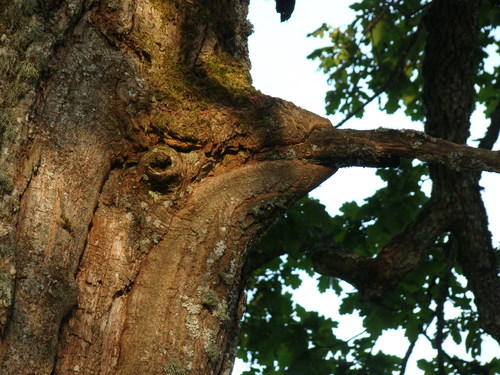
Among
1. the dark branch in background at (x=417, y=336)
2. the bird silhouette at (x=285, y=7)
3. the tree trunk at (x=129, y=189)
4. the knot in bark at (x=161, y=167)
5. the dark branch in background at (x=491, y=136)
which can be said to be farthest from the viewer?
the dark branch in background at (x=491, y=136)

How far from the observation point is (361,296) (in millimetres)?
4902

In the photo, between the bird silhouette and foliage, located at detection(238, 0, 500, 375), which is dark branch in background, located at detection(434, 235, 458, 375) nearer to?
foliage, located at detection(238, 0, 500, 375)

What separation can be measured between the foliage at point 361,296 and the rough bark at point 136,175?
2081mm

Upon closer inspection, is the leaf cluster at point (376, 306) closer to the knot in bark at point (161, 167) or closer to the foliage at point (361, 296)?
the foliage at point (361, 296)

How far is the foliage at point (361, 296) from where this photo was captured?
A: 4836 mm

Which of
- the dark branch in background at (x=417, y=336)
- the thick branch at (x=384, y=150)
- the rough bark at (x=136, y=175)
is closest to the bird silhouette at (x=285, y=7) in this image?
the rough bark at (x=136, y=175)

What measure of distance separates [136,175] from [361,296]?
3.07 metres

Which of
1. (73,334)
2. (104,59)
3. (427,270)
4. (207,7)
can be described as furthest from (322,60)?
(73,334)

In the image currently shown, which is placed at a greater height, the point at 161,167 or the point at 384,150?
the point at 384,150

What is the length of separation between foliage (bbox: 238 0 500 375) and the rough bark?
2.08 meters

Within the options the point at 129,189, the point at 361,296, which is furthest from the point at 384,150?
the point at 361,296

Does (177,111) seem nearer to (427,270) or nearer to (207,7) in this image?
(207,7)

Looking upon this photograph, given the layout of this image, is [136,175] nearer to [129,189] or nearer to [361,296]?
[129,189]

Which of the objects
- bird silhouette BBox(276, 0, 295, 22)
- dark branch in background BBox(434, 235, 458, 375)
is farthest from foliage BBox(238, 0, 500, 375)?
bird silhouette BBox(276, 0, 295, 22)
